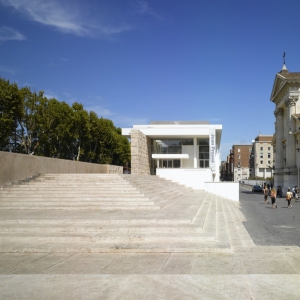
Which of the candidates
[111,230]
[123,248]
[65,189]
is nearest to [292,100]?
[65,189]

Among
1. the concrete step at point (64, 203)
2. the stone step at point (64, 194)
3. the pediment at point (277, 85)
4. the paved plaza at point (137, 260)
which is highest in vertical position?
the pediment at point (277, 85)

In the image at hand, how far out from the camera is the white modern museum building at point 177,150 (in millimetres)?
38094

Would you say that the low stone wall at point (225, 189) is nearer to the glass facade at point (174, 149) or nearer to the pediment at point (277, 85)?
the glass facade at point (174, 149)

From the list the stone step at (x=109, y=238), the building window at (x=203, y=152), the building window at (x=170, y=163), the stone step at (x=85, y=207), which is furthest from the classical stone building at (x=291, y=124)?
the stone step at (x=109, y=238)

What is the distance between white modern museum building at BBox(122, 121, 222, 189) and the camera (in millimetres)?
38094

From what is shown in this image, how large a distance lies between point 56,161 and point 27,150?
19124 mm

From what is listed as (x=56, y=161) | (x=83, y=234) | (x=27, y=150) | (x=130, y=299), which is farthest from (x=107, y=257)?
(x=27, y=150)

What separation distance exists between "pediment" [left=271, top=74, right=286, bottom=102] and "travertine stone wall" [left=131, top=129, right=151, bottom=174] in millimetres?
26170

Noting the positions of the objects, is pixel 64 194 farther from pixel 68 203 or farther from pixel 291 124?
pixel 291 124

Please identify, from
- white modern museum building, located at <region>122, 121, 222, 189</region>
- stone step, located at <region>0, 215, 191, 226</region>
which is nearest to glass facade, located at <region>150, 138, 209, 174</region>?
white modern museum building, located at <region>122, 121, 222, 189</region>

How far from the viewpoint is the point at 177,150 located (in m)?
46.2

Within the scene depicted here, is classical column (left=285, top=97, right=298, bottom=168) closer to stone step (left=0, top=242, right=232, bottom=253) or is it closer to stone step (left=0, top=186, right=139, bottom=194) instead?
stone step (left=0, top=186, right=139, bottom=194)

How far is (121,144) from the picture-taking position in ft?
219

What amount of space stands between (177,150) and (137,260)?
38.2 metres
